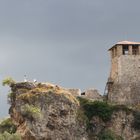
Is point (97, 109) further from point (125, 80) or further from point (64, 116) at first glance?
point (125, 80)

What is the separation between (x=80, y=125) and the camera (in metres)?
135

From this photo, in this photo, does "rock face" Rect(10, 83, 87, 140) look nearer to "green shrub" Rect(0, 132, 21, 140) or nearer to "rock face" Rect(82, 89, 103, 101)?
"rock face" Rect(82, 89, 103, 101)

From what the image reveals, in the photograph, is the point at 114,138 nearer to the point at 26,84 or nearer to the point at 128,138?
the point at 128,138

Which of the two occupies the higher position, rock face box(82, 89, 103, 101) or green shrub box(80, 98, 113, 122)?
rock face box(82, 89, 103, 101)

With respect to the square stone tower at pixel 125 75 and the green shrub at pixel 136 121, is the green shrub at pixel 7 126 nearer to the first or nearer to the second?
the square stone tower at pixel 125 75

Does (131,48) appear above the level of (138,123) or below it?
above

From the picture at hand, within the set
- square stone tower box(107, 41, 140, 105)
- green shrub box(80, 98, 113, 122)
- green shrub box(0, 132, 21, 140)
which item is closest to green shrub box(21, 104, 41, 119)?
green shrub box(0, 132, 21, 140)

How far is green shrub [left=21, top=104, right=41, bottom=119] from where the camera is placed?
13188 centimetres

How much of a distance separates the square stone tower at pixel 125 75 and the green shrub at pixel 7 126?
39.3ft

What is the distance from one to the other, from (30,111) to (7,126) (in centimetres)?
501

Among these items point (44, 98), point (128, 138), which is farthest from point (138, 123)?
point (44, 98)

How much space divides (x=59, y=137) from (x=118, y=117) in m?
8.14

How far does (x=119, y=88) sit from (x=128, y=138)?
20.6 feet

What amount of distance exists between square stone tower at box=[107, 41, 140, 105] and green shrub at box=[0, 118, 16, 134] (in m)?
12.0
